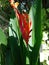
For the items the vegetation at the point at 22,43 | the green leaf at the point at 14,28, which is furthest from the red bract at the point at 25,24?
the green leaf at the point at 14,28

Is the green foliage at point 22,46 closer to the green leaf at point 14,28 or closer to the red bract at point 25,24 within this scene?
the green leaf at point 14,28

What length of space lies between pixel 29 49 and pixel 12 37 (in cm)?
16

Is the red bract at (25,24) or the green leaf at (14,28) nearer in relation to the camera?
the red bract at (25,24)

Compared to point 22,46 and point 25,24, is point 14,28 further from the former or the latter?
point 25,24

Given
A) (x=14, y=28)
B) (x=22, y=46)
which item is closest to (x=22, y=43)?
(x=22, y=46)

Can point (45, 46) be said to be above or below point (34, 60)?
above

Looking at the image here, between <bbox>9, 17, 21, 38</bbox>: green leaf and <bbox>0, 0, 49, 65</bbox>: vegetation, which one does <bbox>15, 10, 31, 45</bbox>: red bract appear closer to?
<bbox>0, 0, 49, 65</bbox>: vegetation

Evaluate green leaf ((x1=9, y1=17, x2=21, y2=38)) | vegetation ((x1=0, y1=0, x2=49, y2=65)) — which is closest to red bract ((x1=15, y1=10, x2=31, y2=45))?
vegetation ((x1=0, y1=0, x2=49, y2=65))

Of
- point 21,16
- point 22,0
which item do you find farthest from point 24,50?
point 22,0

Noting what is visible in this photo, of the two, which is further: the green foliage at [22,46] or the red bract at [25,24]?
the green foliage at [22,46]

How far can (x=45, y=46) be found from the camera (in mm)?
2293

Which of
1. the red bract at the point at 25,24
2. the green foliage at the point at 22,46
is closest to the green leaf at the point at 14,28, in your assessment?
the green foliage at the point at 22,46

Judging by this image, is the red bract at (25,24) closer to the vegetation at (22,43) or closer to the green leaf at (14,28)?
the vegetation at (22,43)

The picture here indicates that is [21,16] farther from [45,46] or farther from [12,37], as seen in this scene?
[45,46]
